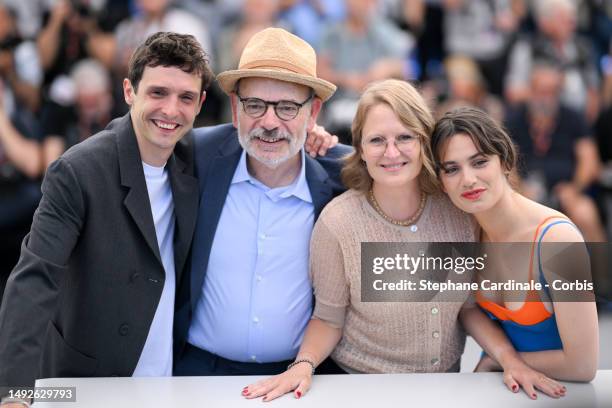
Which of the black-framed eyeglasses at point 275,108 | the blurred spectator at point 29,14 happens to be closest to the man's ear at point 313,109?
the black-framed eyeglasses at point 275,108

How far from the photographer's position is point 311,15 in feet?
15.0

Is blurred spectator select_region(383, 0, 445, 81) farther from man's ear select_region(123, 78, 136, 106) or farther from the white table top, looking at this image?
the white table top

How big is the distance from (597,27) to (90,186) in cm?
399

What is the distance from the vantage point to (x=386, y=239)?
2.19 metres

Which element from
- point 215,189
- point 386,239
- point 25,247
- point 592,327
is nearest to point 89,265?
point 25,247

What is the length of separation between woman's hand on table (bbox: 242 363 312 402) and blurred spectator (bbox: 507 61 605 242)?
3037mm

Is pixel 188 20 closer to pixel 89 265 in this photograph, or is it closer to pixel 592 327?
pixel 89 265

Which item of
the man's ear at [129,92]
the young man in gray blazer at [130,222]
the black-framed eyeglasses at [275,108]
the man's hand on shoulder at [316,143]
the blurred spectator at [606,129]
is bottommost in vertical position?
the young man in gray blazer at [130,222]

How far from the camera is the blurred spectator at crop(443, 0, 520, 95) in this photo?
4680mm

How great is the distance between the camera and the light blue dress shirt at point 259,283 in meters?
2.30

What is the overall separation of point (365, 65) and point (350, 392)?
298cm

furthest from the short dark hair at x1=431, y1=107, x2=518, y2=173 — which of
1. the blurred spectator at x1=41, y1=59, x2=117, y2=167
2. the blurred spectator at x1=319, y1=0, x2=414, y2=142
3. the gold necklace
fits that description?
the blurred spectator at x1=41, y1=59, x2=117, y2=167

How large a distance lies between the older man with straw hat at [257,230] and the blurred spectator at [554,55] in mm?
2685

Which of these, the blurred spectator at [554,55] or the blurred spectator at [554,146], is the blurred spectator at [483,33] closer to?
the blurred spectator at [554,55]
